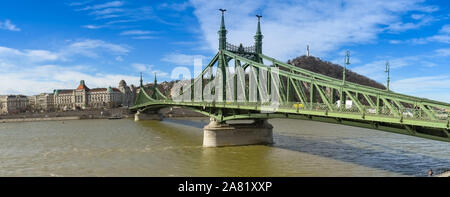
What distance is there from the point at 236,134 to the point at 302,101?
13.6 meters

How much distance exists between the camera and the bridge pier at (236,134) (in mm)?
35781

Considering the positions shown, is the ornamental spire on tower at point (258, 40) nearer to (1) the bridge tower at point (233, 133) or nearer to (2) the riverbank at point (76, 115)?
(1) the bridge tower at point (233, 133)

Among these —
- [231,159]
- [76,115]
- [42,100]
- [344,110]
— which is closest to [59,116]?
[76,115]

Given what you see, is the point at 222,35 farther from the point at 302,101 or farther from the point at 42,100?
the point at 42,100

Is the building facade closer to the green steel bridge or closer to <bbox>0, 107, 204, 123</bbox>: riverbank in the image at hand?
<bbox>0, 107, 204, 123</bbox>: riverbank

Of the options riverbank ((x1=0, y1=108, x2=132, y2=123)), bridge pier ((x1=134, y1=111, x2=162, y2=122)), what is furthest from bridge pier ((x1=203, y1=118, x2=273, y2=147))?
riverbank ((x1=0, y1=108, x2=132, y2=123))

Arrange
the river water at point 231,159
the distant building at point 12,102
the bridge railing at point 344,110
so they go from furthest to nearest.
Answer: the distant building at point 12,102, the river water at point 231,159, the bridge railing at point 344,110

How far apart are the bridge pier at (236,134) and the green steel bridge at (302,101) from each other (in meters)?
1.34

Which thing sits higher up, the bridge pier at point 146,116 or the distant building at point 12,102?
the distant building at point 12,102

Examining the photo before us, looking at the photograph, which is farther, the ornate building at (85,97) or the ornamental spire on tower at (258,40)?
the ornate building at (85,97)

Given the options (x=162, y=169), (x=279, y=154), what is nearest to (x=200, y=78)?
(x=279, y=154)

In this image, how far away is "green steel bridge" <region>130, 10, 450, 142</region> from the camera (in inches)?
667

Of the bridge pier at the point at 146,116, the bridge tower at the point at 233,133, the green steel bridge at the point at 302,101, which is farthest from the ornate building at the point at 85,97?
the bridge tower at the point at 233,133
